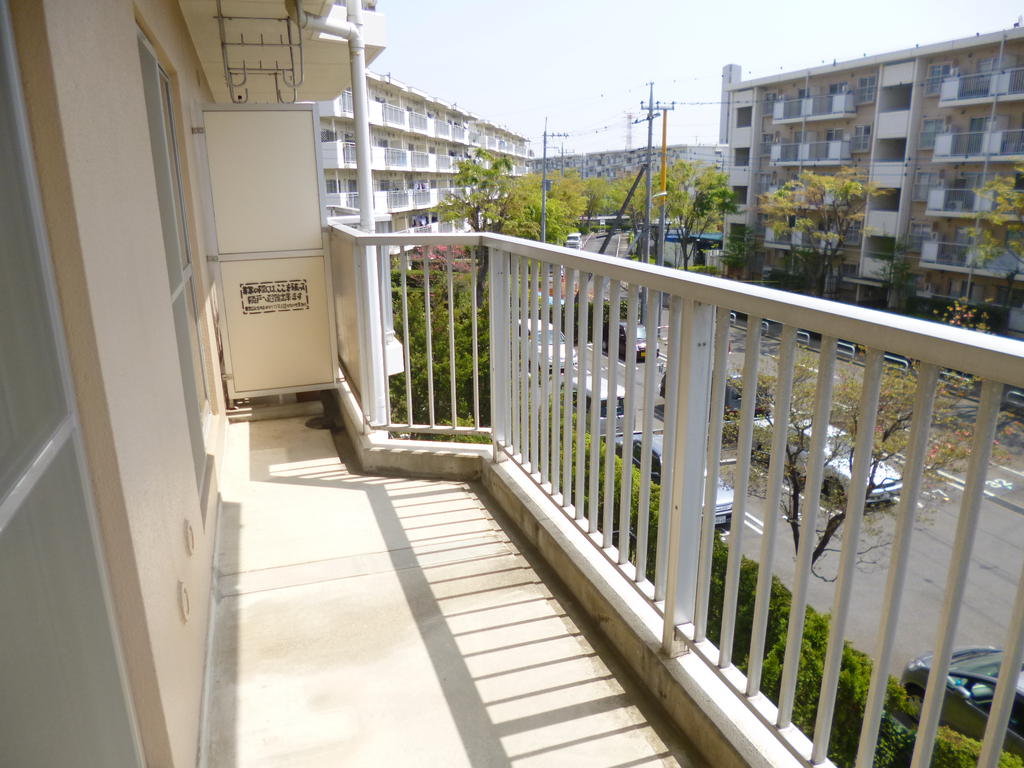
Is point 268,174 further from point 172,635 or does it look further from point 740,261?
point 740,261

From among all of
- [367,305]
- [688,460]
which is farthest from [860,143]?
[688,460]

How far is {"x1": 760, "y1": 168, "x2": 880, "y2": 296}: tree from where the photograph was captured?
2595cm

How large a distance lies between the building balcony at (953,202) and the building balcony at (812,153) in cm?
503

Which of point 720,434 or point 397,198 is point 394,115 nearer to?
point 397,198

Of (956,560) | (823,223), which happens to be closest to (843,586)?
(956,560)

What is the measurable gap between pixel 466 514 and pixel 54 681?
203cm

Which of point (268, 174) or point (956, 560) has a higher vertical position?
point (268, 174)

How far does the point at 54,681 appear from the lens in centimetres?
80

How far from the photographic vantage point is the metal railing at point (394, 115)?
37281 mm

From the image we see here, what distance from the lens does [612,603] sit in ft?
6.32

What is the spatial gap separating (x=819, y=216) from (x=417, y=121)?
25.0 meters

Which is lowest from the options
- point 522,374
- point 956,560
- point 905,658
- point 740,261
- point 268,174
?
point 905,658

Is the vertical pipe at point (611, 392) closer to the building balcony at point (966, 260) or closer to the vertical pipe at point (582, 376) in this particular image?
the vertical pipe at point (582, 376)

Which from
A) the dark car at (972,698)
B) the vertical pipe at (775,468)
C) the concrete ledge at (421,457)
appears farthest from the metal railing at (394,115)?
the vertical pipe at (775,468)
